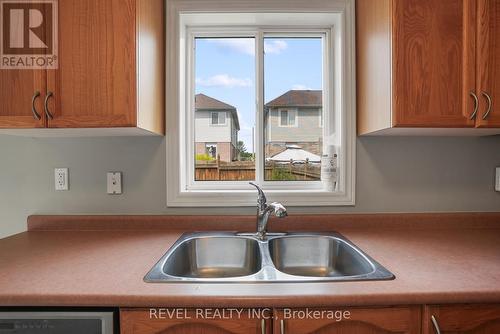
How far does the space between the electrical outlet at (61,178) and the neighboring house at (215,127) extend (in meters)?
0.69

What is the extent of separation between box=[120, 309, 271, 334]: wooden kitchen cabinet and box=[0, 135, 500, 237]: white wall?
0.73m

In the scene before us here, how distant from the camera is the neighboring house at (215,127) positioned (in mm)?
1682

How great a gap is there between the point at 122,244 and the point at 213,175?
625mm

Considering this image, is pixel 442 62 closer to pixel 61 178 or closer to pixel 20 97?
pixel 20 97

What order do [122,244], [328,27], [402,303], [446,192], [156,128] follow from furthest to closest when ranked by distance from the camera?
[328,27], [446,192], [156,128], [122,244], [402,303]

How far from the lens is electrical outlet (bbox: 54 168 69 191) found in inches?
58.7

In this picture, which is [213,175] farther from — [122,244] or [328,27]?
[328,27]

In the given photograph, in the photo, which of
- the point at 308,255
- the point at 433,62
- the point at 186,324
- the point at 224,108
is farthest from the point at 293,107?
the point at 186,324

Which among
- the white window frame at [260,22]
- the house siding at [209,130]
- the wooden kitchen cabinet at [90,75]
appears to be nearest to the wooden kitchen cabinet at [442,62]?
the white window frame at [260,22]

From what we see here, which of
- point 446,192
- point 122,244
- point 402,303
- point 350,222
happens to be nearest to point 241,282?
point 402,303

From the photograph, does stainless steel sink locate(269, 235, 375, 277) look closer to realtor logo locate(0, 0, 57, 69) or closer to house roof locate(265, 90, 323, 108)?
house roof locate(265, 90, 323, 108)

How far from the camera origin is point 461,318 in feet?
2.69

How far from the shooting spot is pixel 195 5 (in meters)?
1.48

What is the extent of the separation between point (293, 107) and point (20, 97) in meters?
1.30
